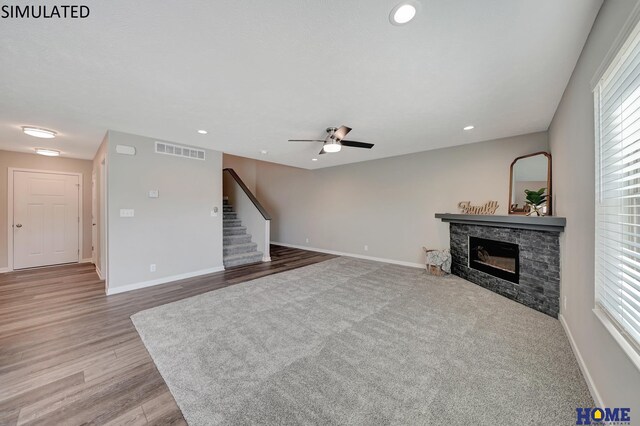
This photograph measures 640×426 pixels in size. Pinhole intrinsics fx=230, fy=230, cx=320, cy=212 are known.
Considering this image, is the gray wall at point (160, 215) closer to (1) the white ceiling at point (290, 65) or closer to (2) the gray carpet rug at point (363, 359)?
(1) the white ceiling at point (290, 65)

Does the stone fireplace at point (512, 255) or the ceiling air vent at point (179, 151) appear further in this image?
the ceiling air vent at point (179, 151)

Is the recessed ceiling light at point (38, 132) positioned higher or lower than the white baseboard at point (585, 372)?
higher

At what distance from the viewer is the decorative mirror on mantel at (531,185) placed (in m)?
3.35

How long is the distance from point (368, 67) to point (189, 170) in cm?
384

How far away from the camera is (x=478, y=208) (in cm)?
428

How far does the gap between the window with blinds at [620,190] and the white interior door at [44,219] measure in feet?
27.8

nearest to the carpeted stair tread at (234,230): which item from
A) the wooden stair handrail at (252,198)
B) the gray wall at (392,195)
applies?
the wooden stair handrail at (252,198)

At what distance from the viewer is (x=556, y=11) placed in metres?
1.46

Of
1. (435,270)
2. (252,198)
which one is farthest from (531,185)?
(252,198)

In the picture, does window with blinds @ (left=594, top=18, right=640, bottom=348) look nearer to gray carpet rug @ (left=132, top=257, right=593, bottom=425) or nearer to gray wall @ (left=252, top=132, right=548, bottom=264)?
gray carpet rug @ (left=132, top=257, right=593, bottom=425)

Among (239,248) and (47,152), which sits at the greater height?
(47,152)

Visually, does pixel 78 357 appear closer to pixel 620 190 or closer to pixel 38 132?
pixel 38 132

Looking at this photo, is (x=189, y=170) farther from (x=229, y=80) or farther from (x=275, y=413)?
(x=275, y=413)

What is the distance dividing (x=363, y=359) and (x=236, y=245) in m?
4.64
